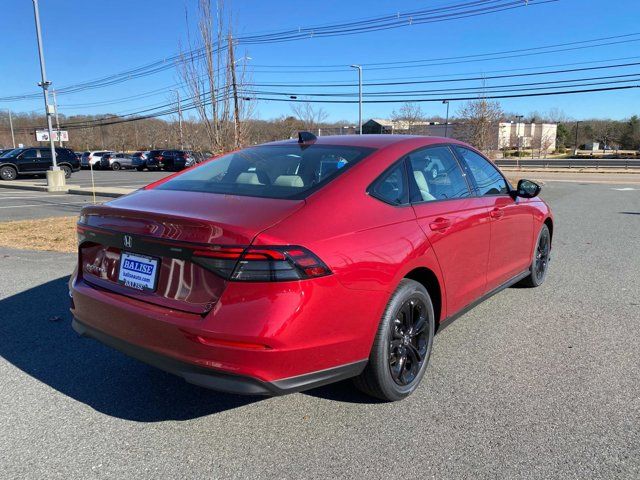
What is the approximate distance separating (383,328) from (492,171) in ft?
7.91

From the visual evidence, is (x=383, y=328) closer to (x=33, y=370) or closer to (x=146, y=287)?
(x=146, y=287)

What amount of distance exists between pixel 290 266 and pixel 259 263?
0.48ft

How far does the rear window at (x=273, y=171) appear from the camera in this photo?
2969 mm

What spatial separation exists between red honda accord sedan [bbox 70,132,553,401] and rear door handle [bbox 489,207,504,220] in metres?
0.28

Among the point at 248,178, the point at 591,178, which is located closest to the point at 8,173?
the point at 248,178

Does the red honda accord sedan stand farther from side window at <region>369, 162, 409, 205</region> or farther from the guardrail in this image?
the guardrail

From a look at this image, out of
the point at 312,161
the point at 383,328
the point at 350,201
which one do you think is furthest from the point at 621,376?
the point at 312,161

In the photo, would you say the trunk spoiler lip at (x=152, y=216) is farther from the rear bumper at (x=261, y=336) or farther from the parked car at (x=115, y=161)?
the parked car at (x=115, y=161)

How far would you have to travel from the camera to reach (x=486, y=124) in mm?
29609

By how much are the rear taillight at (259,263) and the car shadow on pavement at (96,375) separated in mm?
1128

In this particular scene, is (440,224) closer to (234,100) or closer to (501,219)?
(501,219)

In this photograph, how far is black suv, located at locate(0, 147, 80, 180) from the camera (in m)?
28.6

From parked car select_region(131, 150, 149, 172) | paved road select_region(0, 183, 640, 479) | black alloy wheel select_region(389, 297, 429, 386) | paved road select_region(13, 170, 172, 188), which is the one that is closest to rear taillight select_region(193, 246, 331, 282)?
black alloy wheel select_region(389, 297, 429, 386)

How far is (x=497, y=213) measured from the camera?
4.12 metres
